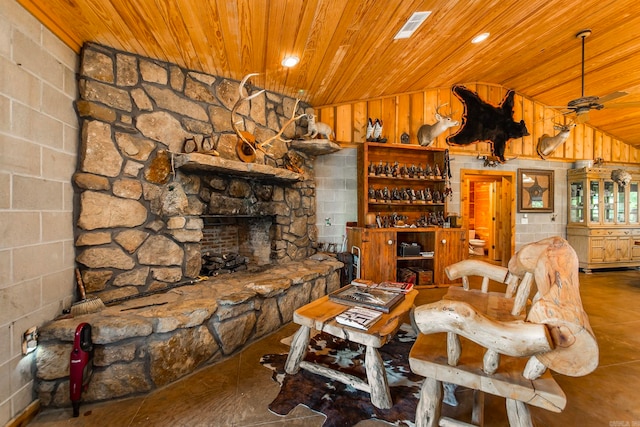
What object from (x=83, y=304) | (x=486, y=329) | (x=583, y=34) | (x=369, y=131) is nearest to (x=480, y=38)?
(x=583, y=34)

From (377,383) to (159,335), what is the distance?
1463mm

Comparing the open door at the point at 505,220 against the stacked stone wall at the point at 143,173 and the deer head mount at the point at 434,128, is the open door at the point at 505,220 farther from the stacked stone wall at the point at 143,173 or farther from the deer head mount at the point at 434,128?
the stacked stone wall at the point at 143,173

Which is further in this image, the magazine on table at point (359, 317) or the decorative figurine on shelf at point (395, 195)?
the decorative figurine on shelf at point (395, 195)

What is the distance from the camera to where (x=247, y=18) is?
6.79ft

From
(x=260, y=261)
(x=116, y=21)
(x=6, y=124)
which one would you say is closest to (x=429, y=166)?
(x=260, y=261)

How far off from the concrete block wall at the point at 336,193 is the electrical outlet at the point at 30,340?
3122 millimetres

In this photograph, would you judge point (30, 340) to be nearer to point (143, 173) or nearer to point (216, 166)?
point (143, 173)

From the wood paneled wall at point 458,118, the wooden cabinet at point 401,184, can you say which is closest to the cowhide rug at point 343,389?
the wooden cabinet at point 401,184

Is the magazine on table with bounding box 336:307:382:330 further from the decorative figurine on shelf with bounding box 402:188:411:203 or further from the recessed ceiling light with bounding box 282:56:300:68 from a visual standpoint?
the decorative figurine on shelf with bounding box 402:188:411:203

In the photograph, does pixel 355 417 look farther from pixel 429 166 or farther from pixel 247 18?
pixel 429 166

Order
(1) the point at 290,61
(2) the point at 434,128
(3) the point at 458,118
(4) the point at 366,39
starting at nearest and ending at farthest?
(4) the point at 366,39, (1) the point at 290,61, (2) the point at 434,128, (3) the point at 458,118

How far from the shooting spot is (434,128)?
4250 millimetres

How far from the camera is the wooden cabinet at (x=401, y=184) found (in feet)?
13.6

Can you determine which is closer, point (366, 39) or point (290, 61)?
point (366, 39)
